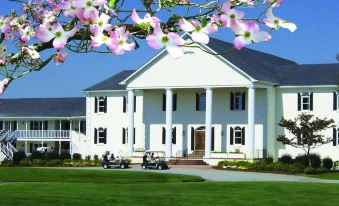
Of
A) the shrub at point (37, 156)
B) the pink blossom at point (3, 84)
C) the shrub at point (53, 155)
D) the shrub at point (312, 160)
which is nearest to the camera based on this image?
the pink blossom at point (3, 84)

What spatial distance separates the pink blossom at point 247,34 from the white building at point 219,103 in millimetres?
46380

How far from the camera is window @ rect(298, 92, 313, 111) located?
171ft

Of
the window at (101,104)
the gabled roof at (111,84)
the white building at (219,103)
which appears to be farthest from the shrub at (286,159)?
the window at (101,104)

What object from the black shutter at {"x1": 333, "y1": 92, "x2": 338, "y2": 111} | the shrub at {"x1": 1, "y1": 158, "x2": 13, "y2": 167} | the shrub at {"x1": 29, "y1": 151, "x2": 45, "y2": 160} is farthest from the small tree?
the shrub at {"x1": 1, "y1": 158, "x2": 13, "y2": 167}

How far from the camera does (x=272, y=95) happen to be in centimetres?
5366

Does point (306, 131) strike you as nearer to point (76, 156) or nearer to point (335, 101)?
point (335, 101)

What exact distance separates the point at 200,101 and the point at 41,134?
703 inches

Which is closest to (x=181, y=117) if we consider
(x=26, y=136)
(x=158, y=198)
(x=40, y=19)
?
(x=26, y=136)

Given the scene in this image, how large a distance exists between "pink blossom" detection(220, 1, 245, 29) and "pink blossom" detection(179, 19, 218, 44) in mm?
127

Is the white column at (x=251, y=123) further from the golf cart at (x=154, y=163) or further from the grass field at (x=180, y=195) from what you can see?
the grass field at (x=180, y=195)

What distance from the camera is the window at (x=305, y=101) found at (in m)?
52.0

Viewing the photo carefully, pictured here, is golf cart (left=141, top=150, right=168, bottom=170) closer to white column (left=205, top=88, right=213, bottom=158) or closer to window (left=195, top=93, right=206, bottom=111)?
white column (left=205, top=88, right=213, bottom=158)

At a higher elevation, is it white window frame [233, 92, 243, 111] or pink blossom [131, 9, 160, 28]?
white window frame [233, 92, 243, 111]

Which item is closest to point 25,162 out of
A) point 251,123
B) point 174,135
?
point 174,135
